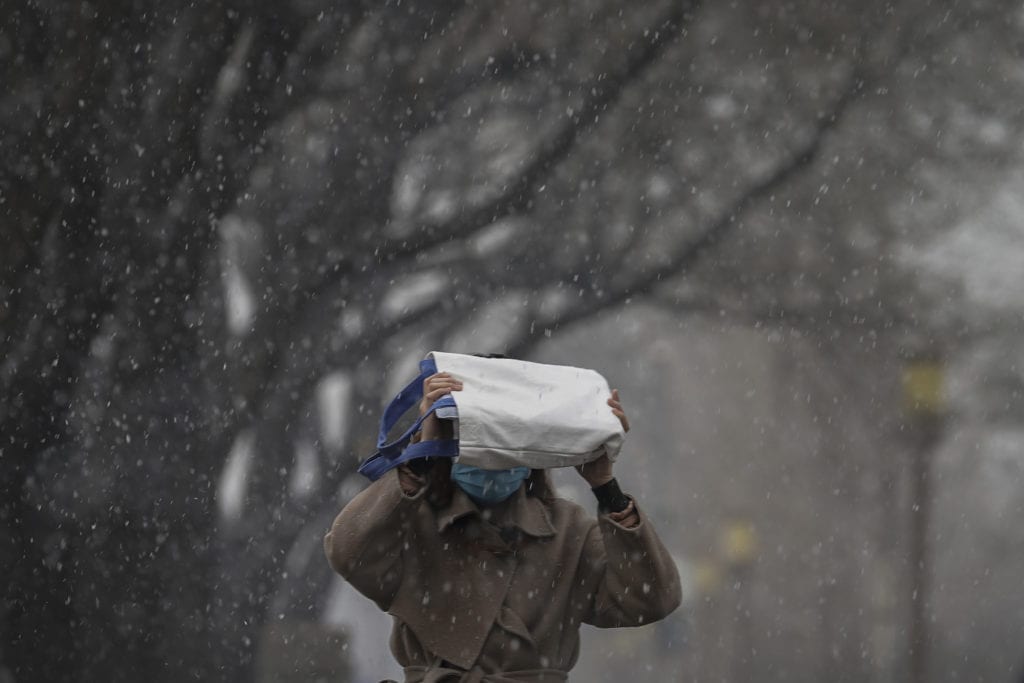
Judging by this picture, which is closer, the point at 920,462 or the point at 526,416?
the point at 526,416

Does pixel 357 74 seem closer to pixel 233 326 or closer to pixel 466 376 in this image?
pixel 233 326

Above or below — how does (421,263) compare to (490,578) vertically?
below

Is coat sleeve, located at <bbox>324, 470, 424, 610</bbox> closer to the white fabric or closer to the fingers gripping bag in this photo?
the fingers gripping bag

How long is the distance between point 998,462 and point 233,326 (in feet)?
19.5

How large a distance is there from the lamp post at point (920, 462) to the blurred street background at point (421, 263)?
0.03m

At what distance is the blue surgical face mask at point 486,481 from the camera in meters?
3.17

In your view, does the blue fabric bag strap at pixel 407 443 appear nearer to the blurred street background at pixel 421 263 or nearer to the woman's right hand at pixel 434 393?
the woman's right hand at pixel 434 393

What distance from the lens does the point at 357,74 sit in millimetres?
8391

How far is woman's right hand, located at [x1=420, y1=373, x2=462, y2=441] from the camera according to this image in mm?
3041

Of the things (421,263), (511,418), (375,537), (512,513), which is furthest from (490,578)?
(421,263)

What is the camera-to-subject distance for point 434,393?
3047mm

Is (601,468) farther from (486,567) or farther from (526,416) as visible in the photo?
(486,567)

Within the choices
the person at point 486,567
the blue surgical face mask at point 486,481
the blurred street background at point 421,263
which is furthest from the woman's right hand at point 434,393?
the blurred street background at point 421,263

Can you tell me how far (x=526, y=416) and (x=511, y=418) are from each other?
38mm
